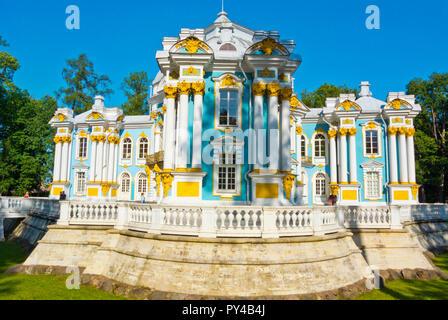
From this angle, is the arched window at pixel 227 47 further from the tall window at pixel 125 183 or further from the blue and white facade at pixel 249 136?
the tall window at pixel 125 183

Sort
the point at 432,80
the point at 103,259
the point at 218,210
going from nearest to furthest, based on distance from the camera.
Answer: the point at 218,210, the point at 103,259, the point at 432,80

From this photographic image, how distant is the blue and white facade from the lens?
44.3 feet

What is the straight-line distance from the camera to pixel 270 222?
28.2ft


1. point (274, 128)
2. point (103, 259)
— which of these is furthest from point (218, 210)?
point (274, 128)

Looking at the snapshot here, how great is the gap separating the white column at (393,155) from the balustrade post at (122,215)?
19.4 metres

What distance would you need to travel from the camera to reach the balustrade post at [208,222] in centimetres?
847

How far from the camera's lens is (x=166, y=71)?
14.6 metres

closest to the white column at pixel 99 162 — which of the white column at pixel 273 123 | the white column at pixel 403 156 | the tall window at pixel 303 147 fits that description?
the tall window at pixel 303 147

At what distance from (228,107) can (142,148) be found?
14986mm

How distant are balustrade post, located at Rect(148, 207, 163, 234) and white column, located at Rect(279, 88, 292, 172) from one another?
620 centimetres

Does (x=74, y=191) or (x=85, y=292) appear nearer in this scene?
(x=85, y=292)

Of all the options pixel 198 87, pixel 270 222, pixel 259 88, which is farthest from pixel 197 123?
pixel 270 222
